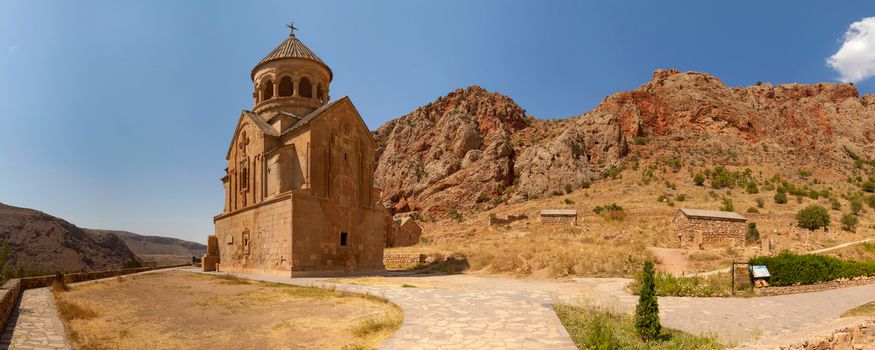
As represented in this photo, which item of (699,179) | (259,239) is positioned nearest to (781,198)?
(699,179)

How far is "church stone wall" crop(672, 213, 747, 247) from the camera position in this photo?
78.0 ft

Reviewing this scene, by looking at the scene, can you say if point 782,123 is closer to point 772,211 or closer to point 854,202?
point 854,202

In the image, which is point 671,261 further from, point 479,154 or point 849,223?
point 479,154

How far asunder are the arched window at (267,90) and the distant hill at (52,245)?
94.3 feet

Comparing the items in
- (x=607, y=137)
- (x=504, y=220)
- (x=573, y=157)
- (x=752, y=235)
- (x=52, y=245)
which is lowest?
(x=752, y=235)

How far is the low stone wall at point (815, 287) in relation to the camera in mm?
11961

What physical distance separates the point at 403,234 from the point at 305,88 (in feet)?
47.0

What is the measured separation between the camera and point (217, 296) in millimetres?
11539

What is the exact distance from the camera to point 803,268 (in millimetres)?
12602

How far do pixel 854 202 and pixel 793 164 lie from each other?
18.7m

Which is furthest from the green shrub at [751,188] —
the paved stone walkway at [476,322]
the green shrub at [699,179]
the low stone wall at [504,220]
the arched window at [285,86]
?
the paved stone walkway at [476,322]

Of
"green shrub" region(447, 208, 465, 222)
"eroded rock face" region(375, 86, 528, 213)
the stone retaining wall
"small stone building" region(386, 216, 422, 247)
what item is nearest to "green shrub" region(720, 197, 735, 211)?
"small stone building" region(386, 216, 422, 247)

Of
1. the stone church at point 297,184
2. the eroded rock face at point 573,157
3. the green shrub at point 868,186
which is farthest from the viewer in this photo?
the eroded rock face at point 573,157

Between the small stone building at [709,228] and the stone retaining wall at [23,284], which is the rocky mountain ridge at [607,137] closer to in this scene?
the small stone building at [709,228]
